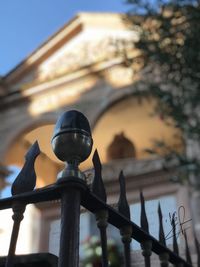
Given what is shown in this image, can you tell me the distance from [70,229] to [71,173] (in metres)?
0.12

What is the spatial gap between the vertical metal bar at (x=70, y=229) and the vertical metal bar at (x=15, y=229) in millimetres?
111

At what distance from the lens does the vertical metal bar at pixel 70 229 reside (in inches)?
37.9

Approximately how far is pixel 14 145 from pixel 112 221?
6.00 meters

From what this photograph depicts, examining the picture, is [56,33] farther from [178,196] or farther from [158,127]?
[178,196]

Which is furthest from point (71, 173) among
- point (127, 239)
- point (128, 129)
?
point (128, 129)

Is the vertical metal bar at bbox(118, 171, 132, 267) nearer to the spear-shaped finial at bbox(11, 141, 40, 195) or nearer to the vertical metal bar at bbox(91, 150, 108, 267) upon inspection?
the vertical metal bar at bbox(91, 150, 108, 267)

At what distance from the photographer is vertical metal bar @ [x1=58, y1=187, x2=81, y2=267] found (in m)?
0.96

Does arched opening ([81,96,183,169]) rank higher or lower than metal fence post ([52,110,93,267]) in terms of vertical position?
higher

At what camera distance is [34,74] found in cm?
809

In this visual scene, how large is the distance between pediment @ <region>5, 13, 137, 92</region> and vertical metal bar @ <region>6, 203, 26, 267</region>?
6.41 meters

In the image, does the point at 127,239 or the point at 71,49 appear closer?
the point at 127,239

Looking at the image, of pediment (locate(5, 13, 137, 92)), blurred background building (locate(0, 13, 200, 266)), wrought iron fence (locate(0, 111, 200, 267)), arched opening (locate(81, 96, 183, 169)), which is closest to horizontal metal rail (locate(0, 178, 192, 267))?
wrought iron fence (locate(0, 111, 200, 267))

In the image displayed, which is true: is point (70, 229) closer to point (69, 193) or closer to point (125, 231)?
point (69, 193)

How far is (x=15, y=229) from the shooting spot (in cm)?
106
